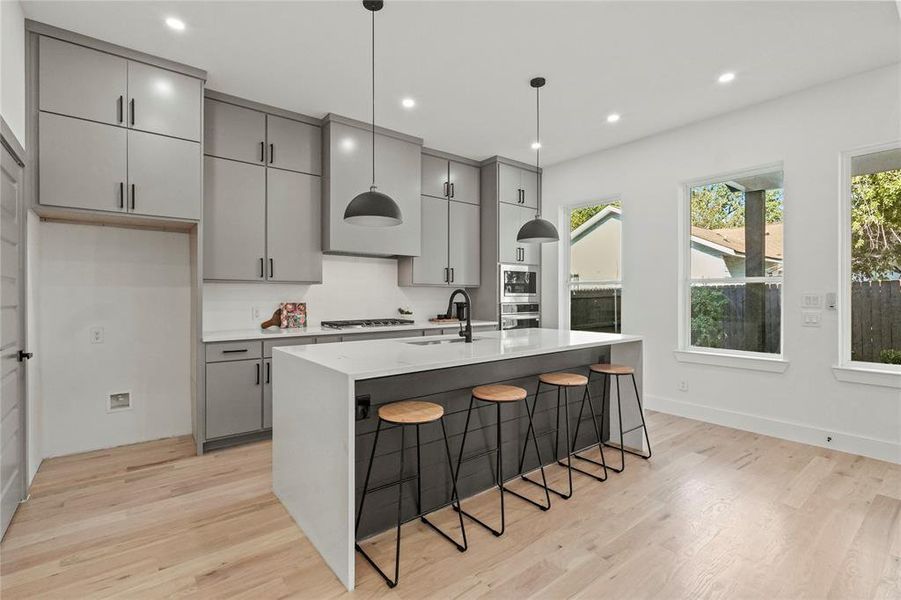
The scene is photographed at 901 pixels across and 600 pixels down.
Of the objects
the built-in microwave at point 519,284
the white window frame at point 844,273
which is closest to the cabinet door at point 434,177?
the built-in microwave at point 519,284

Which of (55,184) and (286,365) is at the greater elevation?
(55,184)

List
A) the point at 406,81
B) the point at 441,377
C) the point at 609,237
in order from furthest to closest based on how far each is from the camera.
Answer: the point at 609,237, the point at 406,81, the point at 441,377

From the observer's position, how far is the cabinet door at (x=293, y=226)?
13.1 ft

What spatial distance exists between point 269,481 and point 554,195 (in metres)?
4.62

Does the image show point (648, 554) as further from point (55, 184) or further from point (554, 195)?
point (554, 195)

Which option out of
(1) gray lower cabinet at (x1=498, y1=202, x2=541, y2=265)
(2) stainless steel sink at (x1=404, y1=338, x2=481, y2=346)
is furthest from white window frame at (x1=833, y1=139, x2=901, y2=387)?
(1) gray lower cabinet at (x1=498, y1=202, x2=541, y2=265)

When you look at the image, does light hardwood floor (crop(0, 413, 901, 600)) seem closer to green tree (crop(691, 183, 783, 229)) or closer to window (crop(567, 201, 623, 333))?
green tree (crop(691, 183, 783, 229))

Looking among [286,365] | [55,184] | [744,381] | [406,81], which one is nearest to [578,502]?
[286,365]

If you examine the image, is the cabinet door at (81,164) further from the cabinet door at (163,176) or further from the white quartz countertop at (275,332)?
the white quartz countertop at (275,332)

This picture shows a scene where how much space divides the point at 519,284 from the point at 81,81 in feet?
14.7

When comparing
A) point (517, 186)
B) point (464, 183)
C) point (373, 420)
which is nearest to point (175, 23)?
point (373, 420)

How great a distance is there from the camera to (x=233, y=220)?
3.76 meters

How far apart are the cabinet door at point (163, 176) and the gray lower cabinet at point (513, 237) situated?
10.9ft

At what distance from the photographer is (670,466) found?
3.16 meters
